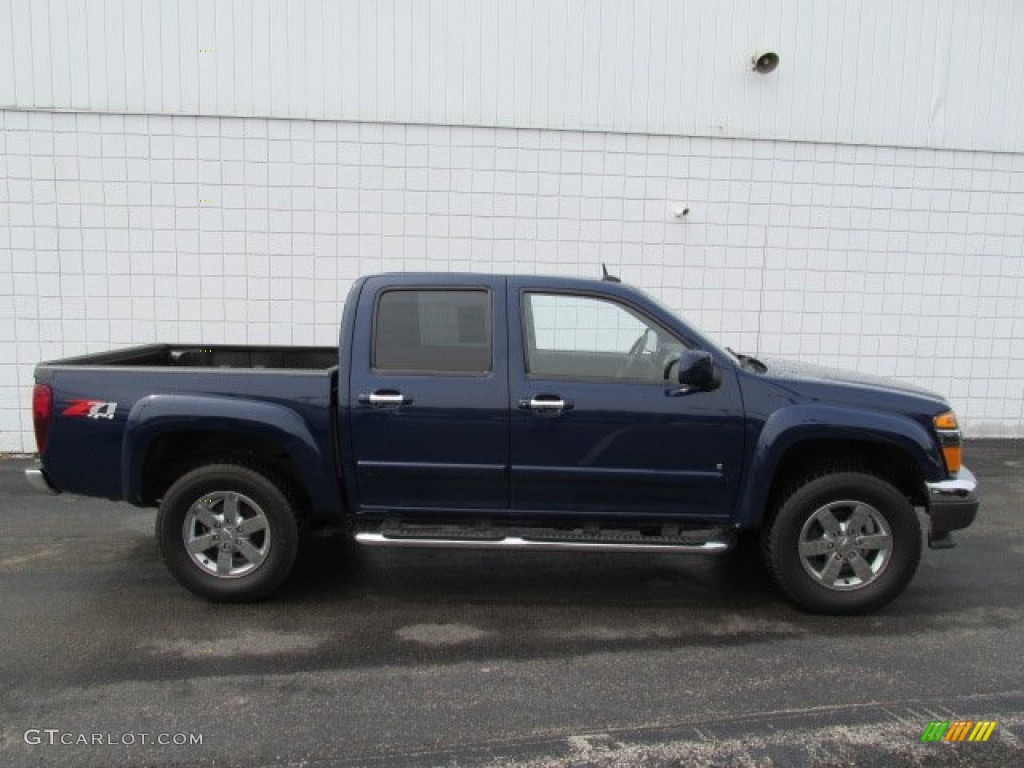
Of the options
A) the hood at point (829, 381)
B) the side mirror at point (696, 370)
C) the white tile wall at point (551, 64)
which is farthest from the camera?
the white tile wall at point (551, 64)

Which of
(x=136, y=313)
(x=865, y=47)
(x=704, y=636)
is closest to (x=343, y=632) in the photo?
(x=704, y=636)

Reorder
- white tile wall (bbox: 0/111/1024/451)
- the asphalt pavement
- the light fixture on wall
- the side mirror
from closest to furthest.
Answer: the asphalt pavement
the side mirror
white tile wall (bbox: 0/111/1024/451)
the light fixture on wall

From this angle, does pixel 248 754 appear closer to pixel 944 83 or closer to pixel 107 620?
pixel 107 620

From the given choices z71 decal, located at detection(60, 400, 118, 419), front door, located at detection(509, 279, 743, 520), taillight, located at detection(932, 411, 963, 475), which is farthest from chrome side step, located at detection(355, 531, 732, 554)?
z71 decal, located at detection(60, 400, 118, 419)

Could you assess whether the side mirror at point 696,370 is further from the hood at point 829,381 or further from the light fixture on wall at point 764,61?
the light fixture on wall at point 764,61

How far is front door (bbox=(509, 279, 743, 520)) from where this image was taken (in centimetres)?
409

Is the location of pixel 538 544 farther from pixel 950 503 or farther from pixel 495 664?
pixel 950 503

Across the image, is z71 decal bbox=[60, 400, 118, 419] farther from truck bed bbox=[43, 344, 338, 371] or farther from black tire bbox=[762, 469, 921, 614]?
black tire bbox=[762, 469, 921, 614]

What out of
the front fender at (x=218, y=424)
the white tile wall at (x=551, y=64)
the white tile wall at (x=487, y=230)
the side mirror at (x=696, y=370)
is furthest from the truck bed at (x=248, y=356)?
the white tile wall at (x=551, y=64)

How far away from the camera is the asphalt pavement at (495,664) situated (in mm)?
2969

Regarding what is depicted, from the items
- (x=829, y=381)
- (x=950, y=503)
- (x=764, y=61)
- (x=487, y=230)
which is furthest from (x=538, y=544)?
(x=764, y=61)

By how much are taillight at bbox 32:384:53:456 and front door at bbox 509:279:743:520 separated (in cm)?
256

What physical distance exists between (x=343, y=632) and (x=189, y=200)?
570 cm

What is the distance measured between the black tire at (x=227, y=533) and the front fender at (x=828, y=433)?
2.56 metres
